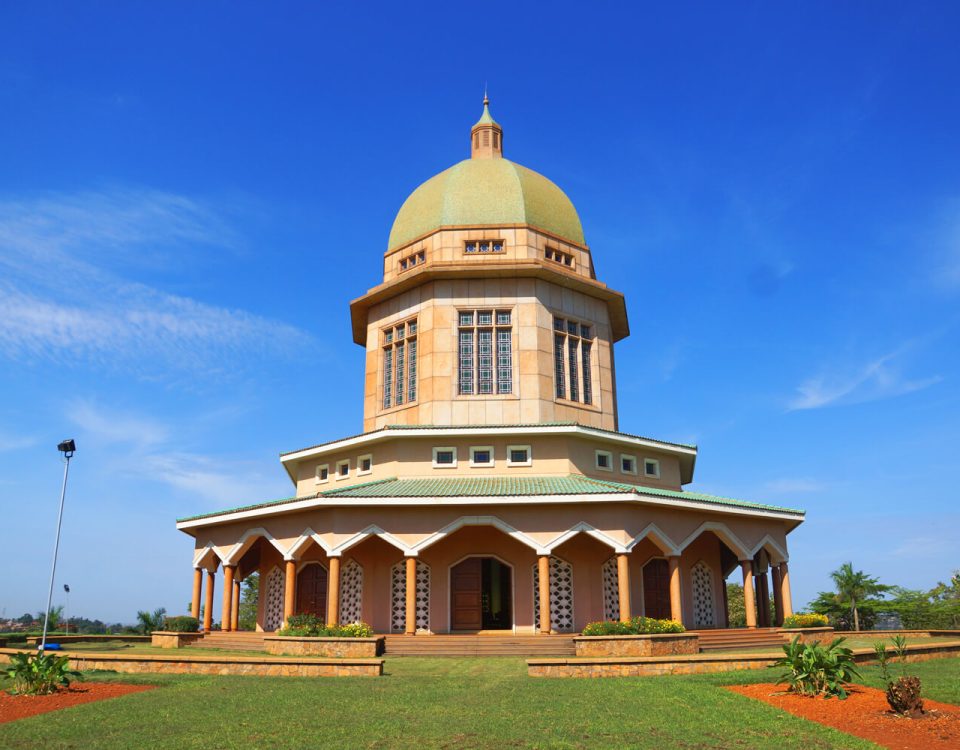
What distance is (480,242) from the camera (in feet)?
121

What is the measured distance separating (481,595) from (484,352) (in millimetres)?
10300

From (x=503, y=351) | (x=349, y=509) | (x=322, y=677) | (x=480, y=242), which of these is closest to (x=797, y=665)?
(x=322, y=677)

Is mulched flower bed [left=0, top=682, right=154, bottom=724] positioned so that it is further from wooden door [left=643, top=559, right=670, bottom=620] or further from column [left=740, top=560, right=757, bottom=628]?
column [left=740, top=560, right=757, bottom=628]

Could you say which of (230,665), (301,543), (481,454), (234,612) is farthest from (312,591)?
(230,665)

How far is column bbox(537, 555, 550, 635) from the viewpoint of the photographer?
2678 centimetres

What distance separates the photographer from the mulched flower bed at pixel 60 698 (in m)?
15.0

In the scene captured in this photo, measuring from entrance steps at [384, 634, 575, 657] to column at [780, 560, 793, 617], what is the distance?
38.8 feet

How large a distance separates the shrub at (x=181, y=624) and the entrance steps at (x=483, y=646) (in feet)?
30.9

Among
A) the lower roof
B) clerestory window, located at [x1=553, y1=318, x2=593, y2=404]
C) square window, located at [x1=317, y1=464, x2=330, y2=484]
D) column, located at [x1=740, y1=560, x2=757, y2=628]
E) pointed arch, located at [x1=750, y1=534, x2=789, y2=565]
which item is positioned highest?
clerestory window, located at [x1=553, y1=318, x2=593, y2=404]

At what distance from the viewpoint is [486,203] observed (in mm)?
37875

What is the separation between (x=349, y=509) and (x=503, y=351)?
10360mm

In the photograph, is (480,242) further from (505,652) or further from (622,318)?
(505,652)

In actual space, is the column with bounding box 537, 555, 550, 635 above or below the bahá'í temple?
below

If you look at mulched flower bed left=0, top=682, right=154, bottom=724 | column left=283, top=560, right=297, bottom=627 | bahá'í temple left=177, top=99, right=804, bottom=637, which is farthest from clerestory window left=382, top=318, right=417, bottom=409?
mulched flower bed left=0, top=682, right=154, bottom=724
